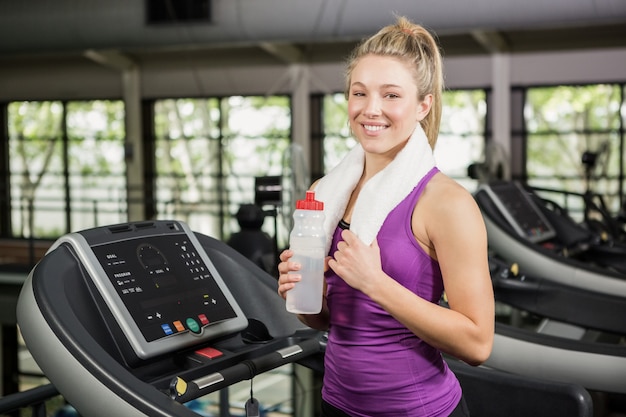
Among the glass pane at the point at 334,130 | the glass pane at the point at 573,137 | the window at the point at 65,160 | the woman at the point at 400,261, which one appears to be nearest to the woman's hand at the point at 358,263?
the woman at the point at 400,261

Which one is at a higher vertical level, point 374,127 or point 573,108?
point 573,108

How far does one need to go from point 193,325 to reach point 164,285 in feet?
0.31

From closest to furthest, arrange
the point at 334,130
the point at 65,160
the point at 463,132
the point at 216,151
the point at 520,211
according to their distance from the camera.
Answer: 1. the point at 520,211
2. the point at 463,132
3. the point at 334,130
4. the point at 216,151
5. the point at 65,160

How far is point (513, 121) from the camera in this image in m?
8.37

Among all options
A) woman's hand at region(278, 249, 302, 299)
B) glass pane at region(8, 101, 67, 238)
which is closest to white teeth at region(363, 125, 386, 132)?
woman's hand at region(278, 249, 302, 299)

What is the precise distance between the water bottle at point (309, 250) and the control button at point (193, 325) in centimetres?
38

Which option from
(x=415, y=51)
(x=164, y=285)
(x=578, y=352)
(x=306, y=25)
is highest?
(x=306, y=25)

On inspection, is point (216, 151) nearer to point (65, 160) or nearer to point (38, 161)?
point (65, 160)

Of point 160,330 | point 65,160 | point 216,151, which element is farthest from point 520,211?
point 65,160

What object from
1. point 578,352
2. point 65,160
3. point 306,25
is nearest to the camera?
point 578,352

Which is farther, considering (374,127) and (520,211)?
(520,211)

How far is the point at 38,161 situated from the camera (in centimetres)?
1067

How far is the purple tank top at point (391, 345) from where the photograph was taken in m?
1.21

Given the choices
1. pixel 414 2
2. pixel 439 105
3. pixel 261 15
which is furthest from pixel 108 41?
pixel 439 105
